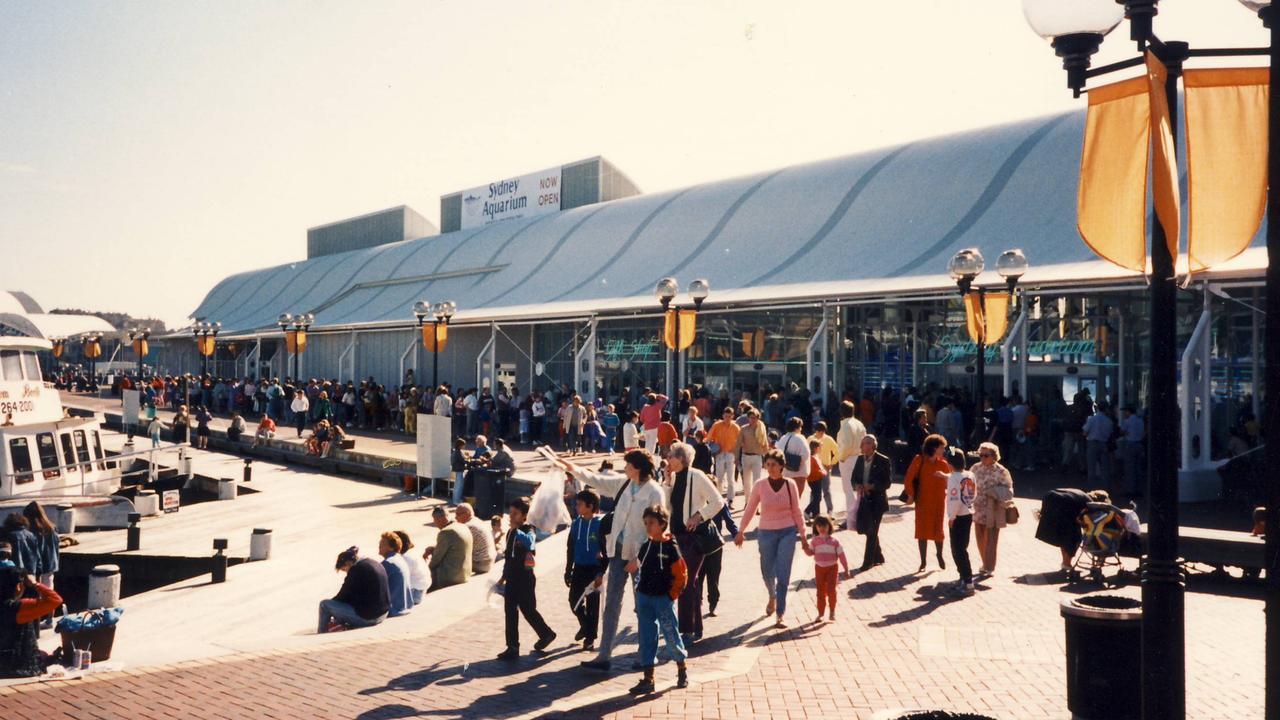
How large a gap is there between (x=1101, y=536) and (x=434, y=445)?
13.2 meters

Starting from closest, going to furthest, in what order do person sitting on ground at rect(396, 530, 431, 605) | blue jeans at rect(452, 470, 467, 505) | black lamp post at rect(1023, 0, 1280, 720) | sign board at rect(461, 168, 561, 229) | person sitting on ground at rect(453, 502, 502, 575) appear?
1. black lamp post at rect(1023, 0, 1280, 720)
2. person sitting on ground at rect(396, 530, 431, 605)
3. person sitting on ground at rect(453, 502, 502, 575)
4. blue jeans at rect(452, 470, 467, 505)
5. sign board at rect(461, 168, 561, 229)

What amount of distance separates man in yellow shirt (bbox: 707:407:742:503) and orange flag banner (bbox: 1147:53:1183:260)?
9.85 metres

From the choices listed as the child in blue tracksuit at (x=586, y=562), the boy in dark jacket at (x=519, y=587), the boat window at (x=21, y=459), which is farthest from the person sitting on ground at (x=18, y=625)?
the boat window at (x=21, y=459)

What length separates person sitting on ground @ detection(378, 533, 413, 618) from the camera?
9.93 metres

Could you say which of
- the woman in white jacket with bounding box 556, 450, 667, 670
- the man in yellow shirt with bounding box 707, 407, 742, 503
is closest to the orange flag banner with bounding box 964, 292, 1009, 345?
the man in yellow shirt with bounding box 707, 407, 742, 503

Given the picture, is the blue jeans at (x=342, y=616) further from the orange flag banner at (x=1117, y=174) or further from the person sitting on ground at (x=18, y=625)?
the orange flag banner at (x=1117, y=174)

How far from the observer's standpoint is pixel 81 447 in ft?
65.9

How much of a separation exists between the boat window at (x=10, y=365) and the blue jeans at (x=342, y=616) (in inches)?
528

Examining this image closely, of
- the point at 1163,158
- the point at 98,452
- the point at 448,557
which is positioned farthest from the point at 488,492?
the point at 1163,158

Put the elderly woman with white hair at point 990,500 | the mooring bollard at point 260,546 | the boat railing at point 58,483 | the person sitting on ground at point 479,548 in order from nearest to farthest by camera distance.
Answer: the elderly woman with white hair at point 990,500 < the person sitting on ground at point 479,548 < the mooring bollard at point 260,546 < the boat railing at point 58,483

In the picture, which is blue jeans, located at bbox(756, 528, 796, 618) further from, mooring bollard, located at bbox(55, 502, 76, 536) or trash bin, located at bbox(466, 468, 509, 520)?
mooring bollard, located at bbox(55, 502, 76, 536)

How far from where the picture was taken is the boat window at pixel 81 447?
19953 millimetres

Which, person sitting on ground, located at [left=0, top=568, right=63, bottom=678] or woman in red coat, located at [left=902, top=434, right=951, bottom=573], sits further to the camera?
woman in red coat, located at [left=902, top=434, right=951, bottom=573]

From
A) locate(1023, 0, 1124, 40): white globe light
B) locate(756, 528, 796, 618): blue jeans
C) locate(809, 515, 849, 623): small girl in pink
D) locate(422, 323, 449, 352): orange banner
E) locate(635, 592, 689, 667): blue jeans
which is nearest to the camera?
locate(1023, 0, 1124, 40): white globe light
